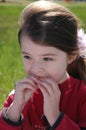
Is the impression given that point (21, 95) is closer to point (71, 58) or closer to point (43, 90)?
point (43, 90)

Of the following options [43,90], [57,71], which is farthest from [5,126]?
[57,71]

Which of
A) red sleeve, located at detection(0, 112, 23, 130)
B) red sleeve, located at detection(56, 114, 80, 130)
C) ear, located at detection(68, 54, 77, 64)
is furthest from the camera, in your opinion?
ear, located at detection(68, 54, 77, 64)

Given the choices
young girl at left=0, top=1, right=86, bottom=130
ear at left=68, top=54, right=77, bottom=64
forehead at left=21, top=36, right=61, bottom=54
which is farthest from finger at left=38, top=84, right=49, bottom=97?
ear at left=68, top=54, right=77, bottom=64

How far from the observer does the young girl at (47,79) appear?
10.9 ft

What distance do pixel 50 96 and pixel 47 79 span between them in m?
0.12

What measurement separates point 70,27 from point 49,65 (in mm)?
355

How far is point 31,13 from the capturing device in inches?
137

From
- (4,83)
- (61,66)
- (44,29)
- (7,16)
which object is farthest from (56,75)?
(7,16)

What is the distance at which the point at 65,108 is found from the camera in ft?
11.5

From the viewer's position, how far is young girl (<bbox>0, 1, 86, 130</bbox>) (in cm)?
331

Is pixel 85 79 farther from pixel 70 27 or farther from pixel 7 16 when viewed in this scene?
pixel 7 16

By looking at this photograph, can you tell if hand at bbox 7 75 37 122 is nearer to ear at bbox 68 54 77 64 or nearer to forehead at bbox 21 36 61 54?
forehead at bbox 21 36 61 54

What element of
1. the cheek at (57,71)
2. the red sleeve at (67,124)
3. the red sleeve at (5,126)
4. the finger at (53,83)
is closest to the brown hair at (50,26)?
the cheek at (57,71)

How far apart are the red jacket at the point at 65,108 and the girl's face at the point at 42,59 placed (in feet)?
0.62
